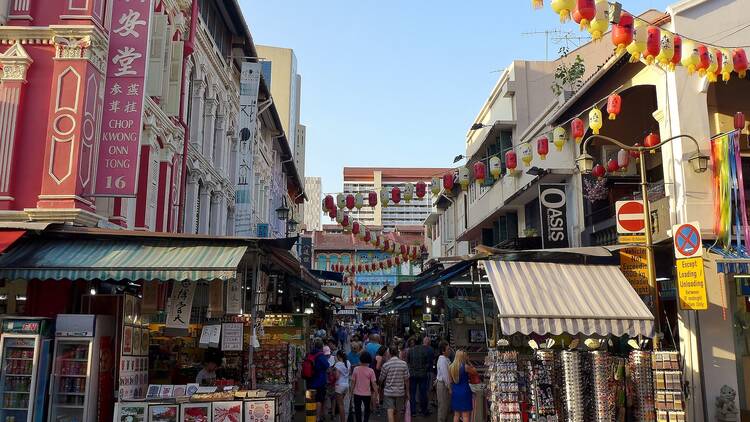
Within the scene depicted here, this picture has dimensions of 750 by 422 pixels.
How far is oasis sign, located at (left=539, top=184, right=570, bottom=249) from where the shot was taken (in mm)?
18359

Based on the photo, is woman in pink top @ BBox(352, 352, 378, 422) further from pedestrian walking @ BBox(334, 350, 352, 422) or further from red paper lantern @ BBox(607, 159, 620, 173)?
red paper lantern @ BBox(607, 159, 620, 173)

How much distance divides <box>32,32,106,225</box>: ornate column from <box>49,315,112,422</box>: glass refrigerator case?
243 cm

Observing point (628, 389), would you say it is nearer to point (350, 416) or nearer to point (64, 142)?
point (350, 416)

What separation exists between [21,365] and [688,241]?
11912 mm

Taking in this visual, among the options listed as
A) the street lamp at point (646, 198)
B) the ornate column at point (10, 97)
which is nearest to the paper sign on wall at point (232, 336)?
the ornate column at point (10, 97)

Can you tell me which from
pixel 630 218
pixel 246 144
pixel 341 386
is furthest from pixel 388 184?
pixel 630 218

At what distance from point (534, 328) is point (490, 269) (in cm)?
161

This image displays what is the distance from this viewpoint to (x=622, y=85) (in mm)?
15711

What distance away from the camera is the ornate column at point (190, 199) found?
19.9m

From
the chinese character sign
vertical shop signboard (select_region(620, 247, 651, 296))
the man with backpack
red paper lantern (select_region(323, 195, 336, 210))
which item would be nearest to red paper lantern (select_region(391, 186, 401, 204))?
red paper lantern (select_region(323, 195, 336, 210))

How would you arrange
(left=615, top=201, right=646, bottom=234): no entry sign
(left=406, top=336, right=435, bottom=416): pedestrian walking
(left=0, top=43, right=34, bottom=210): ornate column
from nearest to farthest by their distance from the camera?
(left=0, top=43, right=34, bottom=210): ornate column < (left=615, top=201, right=646, bottom=234): no entry sign < (left=406, top=336, right=435, bottom=416): pedestrian walking

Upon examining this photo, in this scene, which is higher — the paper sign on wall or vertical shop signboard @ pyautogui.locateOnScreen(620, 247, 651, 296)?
vertical shop signboard @ pyautogui.locateOnScreen(620, 247, 651, 296)

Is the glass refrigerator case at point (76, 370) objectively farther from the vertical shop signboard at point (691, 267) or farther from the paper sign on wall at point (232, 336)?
the vertical shop signboard at point (691, 267)

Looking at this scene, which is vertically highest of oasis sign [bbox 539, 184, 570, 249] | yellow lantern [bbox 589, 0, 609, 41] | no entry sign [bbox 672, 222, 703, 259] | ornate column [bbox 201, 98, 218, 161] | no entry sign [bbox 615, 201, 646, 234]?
ornate column [bbox 201, 98, 218, 161]
